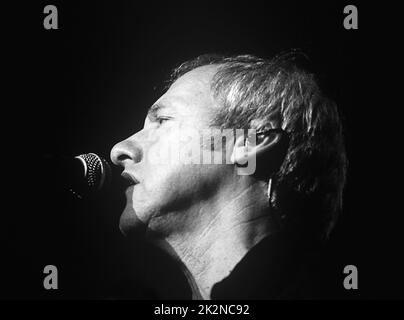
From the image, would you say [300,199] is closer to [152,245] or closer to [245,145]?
[245,145]

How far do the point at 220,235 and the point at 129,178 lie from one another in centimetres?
42

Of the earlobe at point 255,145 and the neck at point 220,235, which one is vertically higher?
the earlobe at point 255,145

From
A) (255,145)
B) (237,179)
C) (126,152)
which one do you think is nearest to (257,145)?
(255,145)

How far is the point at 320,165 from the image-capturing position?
2.15 metres

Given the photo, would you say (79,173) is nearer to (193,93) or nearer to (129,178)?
(129,178)

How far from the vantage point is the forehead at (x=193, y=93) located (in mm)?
2133

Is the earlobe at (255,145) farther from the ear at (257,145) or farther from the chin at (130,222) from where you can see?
the chin at (130,222)

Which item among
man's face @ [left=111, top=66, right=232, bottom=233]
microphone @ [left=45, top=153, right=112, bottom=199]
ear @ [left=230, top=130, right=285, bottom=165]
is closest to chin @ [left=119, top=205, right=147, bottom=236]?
man's face @ [left=111, top=66, right=232, bottom=233]

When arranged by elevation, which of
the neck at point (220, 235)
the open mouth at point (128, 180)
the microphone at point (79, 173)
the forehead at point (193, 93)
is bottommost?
the neck at point (220, 235)

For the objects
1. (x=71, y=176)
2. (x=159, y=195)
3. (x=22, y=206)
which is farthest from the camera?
(x=22, y=206)

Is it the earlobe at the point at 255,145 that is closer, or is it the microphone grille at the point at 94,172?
the microphone grille at the point at 94,172

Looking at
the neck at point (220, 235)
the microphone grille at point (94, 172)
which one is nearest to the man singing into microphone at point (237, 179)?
the neck at point (220, 235)
